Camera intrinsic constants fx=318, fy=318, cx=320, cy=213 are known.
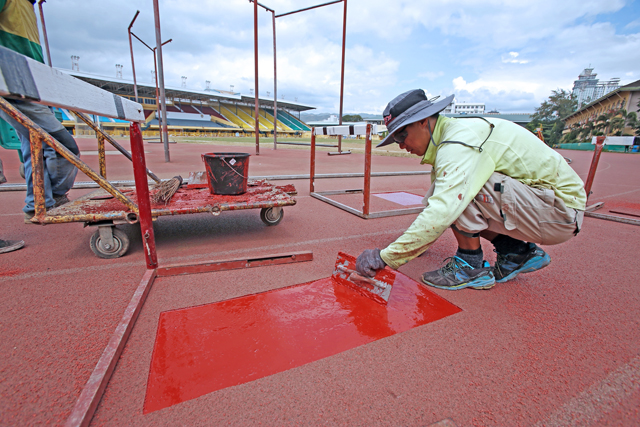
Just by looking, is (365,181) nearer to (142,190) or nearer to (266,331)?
(142,190)

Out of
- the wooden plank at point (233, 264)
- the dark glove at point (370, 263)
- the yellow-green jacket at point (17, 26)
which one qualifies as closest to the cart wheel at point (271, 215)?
the wooden plank at point (233, 264)

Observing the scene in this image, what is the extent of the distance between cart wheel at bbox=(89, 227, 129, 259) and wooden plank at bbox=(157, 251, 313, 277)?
0.65m

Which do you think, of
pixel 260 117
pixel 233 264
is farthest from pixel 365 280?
pixel 260 117

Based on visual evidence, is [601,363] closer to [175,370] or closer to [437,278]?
[437,278]

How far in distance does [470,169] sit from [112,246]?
9.90ft

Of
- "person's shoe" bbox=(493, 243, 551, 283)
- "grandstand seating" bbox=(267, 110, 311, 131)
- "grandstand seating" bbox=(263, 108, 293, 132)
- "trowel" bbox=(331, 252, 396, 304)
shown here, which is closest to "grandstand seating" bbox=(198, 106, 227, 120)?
"grandstand seating" bbox=(263, 108, 293, 132)

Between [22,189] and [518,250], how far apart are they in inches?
298

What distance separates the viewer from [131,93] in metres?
49.1

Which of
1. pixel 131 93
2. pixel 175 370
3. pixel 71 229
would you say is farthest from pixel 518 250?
pixel 131 93

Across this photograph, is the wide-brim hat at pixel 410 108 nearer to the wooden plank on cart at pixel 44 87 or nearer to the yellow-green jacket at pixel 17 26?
the wooden plank on cart at pixel 44 87

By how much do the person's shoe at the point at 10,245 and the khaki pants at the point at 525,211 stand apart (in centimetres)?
402

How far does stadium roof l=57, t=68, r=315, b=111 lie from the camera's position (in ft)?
139

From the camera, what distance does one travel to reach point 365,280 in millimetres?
2223

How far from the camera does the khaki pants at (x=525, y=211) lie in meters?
2.11
